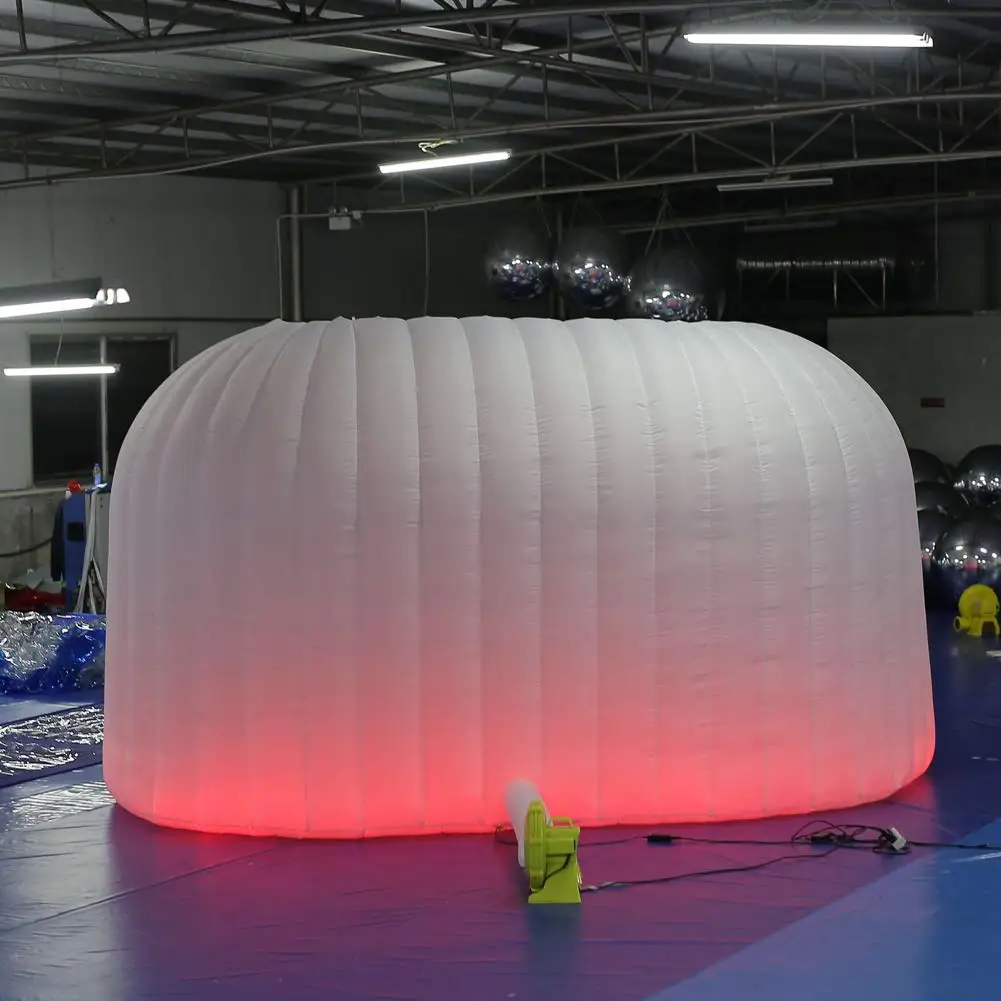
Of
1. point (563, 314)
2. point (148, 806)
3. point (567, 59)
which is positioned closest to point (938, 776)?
point (148, 806)

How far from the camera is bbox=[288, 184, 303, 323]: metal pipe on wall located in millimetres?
17859

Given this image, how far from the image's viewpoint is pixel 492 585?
270 inches

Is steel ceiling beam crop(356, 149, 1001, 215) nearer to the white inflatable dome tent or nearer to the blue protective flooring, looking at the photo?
the white inflatable dome tent

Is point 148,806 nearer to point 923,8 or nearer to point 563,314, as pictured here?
point 923,8

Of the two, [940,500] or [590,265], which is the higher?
[590,265]

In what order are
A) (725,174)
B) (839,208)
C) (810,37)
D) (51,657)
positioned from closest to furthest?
1. (810,37)
2. (51,657)
3. (725,174)
4. (839,208)

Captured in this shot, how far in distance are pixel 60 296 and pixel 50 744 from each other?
314 centimetres

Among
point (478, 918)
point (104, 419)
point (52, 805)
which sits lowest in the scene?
point (478, 918)

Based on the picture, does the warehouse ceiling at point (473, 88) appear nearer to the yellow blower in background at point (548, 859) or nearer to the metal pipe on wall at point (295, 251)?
the metal pipe on wall at point (295, 251)

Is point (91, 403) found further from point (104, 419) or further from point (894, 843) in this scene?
point (894, 843)

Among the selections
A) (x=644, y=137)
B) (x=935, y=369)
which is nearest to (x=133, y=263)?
(x=644, y=137)

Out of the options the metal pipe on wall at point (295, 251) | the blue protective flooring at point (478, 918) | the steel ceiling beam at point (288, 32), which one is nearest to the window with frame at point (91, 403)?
the metal pipe on wall at point (295, 251)

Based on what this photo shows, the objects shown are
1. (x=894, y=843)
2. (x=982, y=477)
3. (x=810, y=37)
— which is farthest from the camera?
(x=982, y=477)

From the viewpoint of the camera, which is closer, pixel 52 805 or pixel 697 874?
pixel 697 874
